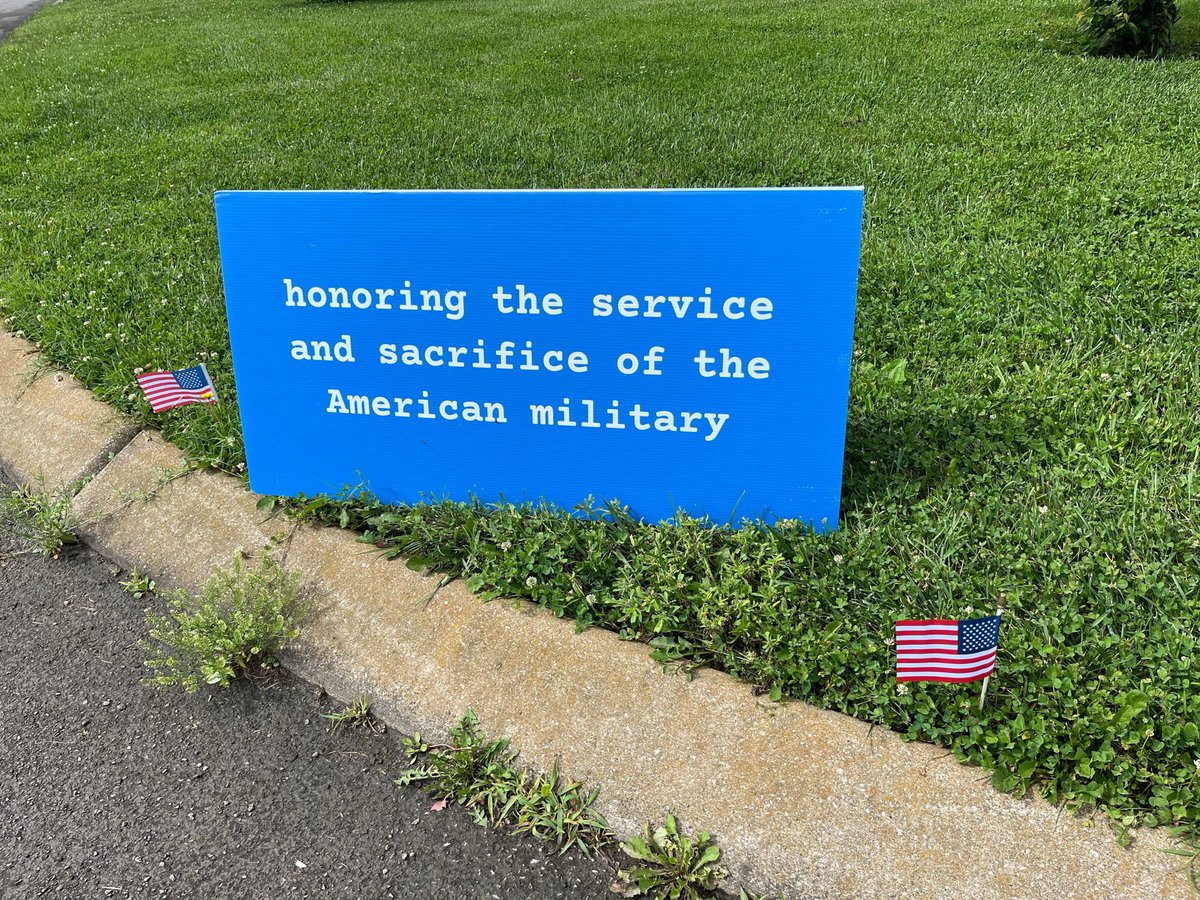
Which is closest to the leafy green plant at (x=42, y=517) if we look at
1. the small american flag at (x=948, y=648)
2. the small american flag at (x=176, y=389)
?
the small american flag at (x=176, y=389)

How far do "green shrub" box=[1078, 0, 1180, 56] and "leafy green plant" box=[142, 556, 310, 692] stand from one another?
7.92 m

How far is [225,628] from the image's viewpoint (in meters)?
2.64

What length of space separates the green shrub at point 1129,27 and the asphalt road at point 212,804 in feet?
26.7

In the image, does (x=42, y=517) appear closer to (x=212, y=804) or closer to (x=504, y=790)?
(x=212, y=804)

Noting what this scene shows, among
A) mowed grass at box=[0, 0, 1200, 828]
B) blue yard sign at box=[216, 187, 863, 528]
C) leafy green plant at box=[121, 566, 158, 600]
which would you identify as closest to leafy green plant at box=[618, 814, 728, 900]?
mowed grass at box=[0, 0, 1200, 828]

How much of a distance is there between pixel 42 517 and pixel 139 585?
593mm

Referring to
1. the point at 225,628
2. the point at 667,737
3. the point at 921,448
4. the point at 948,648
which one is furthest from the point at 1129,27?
the point at 225,628

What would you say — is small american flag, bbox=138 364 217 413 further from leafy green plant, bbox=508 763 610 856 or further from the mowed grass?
leafy green plant, bbox=508 763 610 856

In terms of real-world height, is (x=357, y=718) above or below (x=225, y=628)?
below

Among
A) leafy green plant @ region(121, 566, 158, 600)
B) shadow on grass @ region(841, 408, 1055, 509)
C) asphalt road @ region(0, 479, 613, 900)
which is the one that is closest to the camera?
asphalt road @ region(0, 479, 613, 900)

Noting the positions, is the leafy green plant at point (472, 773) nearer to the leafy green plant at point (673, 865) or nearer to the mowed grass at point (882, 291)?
the leafy green plant at point (673, 865)

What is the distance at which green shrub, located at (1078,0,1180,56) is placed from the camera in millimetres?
7484

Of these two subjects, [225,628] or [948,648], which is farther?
[225,628]

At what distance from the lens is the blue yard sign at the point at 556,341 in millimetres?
2445
